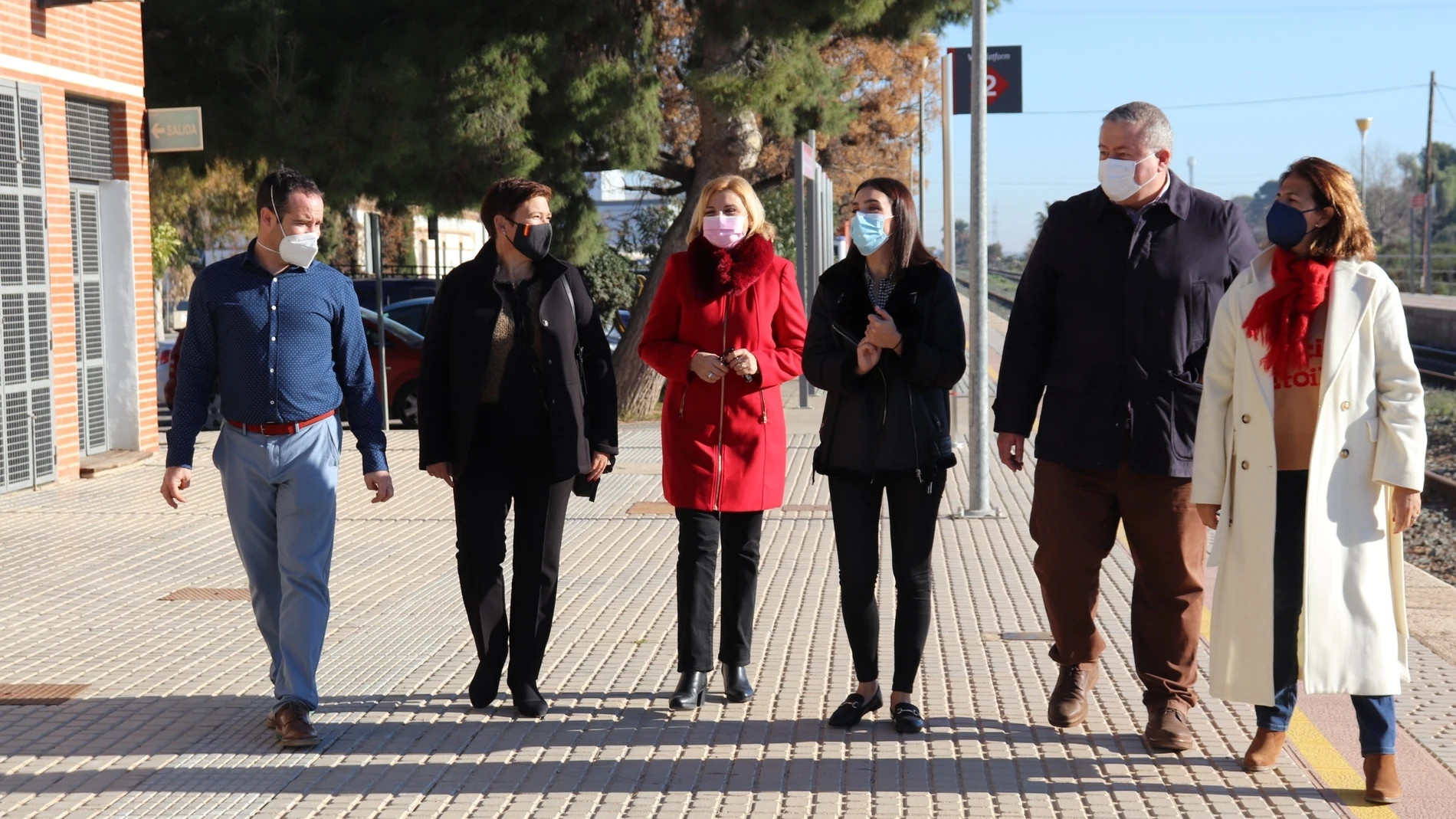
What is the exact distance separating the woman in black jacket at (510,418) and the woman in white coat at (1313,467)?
2127 millimetres

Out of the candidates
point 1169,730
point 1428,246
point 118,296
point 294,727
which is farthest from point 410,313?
point 1428,246

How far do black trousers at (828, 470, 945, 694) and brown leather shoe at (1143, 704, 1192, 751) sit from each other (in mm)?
787

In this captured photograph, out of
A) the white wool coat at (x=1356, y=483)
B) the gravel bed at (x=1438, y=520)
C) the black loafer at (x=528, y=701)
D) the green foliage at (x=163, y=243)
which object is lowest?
the gravel bed at (x=1438, y=520)

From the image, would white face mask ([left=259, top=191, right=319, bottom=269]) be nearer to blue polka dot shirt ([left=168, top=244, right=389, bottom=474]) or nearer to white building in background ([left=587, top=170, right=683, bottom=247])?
blue polka dot shirt ([left=168, top=244, right=389, bottom=474])

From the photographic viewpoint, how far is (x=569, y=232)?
18078 mm

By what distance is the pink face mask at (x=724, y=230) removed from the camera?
5754mm

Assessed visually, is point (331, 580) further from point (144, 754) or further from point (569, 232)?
point (569, 232)

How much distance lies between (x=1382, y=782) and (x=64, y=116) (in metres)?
11.0

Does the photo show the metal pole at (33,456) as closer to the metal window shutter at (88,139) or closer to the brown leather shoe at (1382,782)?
the metal window shutter at (88,139)

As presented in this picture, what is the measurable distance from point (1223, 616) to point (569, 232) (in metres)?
13.7

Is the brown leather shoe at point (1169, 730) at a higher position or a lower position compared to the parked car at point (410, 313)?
lower

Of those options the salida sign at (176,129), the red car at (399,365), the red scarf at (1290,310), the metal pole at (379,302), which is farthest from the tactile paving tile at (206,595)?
the red car at (399,365)

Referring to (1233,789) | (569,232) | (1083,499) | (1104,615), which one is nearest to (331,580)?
(1104,615)

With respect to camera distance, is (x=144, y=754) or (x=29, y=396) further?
(x=29, y=396)
